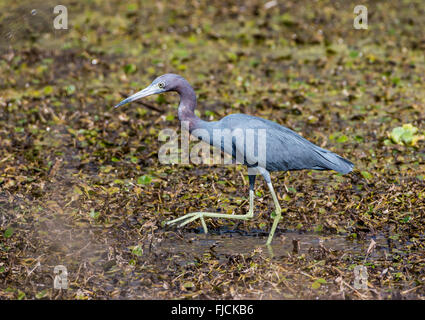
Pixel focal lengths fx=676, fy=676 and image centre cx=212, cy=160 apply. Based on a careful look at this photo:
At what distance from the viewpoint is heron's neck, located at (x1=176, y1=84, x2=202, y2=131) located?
6522 millimetres

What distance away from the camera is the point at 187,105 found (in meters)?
6.57

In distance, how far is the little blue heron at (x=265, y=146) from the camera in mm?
6527

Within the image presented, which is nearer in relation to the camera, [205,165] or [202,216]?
[202,216]

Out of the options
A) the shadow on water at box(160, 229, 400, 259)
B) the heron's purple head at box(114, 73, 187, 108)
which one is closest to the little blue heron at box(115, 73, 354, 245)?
the heron's purple head at box(114, 73, 187, 108)

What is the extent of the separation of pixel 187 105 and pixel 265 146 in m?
0.87

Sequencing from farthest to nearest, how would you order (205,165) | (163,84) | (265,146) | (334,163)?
(205,165) → (334,163) → (265,146) → (163,84)

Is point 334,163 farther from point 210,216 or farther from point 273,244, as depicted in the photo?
point 210,216

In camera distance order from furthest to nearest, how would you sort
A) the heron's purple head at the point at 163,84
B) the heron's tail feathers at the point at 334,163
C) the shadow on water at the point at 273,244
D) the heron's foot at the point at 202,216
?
1. the heron's tail feathers at the point at 334,163
2. the heron's foot at the point at 202,216
3. the heron's purple head at the point at 163,84
4. the shadow on water at the point at 273,244

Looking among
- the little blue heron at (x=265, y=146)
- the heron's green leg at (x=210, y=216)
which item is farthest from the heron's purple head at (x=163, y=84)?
the heron's green leg at (x=210, y=216)

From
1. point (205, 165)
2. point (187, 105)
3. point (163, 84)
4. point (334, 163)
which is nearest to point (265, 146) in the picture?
point (334, 163)

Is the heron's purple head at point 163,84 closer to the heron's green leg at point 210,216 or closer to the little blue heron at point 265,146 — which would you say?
the little blue heron at point 265,146

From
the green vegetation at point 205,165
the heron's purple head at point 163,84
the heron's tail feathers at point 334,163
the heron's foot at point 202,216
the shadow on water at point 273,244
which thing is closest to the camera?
the green vegetation at point 205,165
